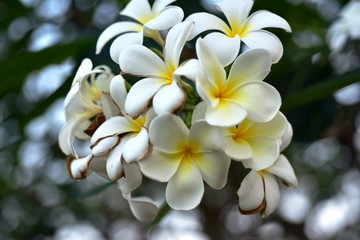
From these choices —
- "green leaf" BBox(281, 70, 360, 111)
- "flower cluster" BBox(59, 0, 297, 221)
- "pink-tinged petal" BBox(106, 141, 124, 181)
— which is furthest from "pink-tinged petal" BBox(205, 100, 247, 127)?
"green leaf" BBox(281, 70, 360, 111)

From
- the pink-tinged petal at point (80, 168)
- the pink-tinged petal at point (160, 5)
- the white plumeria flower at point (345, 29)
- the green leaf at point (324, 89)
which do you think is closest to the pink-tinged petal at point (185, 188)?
the pink-tinged petal at point (80, 168)

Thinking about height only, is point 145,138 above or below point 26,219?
above

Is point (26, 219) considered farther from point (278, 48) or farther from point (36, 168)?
point (278, 48)

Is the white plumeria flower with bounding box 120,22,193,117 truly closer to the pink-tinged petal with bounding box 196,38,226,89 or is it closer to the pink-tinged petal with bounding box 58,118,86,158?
the pink-tinged petal with bounding box 196,38,226,89

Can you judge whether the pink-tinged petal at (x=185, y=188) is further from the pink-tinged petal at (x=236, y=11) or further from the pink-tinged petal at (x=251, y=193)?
the pink-tinged petal at (x=236, y=11)

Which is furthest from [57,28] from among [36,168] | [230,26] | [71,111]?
[230,26]

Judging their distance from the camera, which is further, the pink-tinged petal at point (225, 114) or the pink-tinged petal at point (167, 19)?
the pink-tinged petal at point (167, 19)
